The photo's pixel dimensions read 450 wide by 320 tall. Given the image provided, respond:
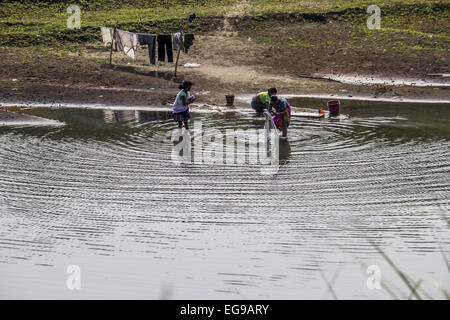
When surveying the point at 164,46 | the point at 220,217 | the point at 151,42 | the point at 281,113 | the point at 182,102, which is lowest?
the point at 220,217

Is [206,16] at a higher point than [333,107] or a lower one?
higher

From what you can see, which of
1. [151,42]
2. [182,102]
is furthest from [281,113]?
[151,42]

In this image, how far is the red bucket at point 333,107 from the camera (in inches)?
685

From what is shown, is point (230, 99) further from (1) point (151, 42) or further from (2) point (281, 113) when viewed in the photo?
(1) point (151, 42)

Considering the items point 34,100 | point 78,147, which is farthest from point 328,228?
point 34,100

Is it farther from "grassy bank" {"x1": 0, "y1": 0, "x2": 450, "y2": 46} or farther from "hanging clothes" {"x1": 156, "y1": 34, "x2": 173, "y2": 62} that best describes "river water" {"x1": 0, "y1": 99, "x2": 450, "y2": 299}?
"grassy bank" {"x1": 0, "y1": 0, "x2": 450, "y2": 46}

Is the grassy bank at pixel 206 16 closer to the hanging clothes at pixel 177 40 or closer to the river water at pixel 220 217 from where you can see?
the hanging clothes at pixel 177 40

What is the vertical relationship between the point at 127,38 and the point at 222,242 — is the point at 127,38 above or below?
above

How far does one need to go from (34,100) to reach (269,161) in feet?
37.0

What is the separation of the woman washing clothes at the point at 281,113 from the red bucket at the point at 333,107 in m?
3.34

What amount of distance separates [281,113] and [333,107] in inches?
148

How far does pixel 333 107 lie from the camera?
17.5m

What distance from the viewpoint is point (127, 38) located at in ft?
80.7
